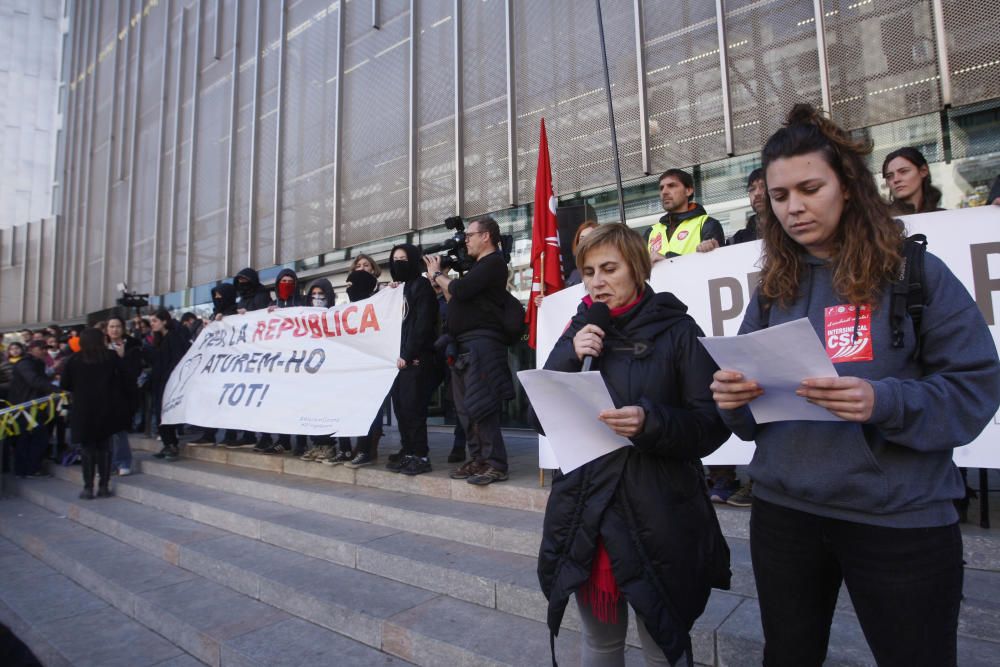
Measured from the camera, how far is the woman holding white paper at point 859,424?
1.16 meters

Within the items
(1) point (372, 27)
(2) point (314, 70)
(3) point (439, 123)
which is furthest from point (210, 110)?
(3) point (439, 123)

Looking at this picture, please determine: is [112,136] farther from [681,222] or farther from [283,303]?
[681,222]

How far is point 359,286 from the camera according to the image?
5.70 meters

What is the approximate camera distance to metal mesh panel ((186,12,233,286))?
1203 cm

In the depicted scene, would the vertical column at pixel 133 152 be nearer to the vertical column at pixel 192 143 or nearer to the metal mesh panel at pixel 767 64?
the vertical column at pixel 192 143

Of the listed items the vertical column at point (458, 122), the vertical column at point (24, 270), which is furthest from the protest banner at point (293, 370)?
the vertical column at point (24, 270)

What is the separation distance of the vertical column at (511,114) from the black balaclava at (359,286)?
8.66 ft

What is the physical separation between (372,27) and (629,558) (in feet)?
32.4

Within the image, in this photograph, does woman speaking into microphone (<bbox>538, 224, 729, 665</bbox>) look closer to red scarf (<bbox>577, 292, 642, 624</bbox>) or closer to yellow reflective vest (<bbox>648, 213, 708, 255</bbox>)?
red scarf (<bbox>577, 292, 642, 624</bbox>)

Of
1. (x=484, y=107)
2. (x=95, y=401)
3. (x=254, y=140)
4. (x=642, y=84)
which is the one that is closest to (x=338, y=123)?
(x=254, y=140)

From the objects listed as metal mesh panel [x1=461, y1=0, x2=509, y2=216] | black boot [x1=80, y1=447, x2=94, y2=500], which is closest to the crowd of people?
metal mesh panel [x1=461, y1=0, x2=509, y2=216]

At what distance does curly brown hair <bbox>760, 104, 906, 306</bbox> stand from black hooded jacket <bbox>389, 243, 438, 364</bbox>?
3736 millimetres

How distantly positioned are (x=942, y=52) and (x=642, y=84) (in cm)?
274

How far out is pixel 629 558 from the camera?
163 cm
